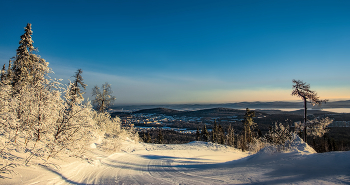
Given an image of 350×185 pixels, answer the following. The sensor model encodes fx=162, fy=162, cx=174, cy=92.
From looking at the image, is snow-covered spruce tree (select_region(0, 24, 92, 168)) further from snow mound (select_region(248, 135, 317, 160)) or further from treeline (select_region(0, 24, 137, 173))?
snow mound (select_region(248, 135, 317, 160))

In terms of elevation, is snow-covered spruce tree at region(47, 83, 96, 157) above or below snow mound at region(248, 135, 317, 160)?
above

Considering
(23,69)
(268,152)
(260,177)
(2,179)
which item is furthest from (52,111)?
(23,69)

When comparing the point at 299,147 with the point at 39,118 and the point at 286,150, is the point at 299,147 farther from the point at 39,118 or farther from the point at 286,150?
the point at 39,118

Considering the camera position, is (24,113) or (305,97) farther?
(305,97)

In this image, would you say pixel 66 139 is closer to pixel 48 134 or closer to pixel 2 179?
pixel 48 134

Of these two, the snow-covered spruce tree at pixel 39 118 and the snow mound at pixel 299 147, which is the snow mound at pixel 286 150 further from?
the snow-covered spruce tree at pixel 39 118

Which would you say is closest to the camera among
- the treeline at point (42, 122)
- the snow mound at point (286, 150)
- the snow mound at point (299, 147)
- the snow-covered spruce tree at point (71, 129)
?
the treeline at point (42, 122)

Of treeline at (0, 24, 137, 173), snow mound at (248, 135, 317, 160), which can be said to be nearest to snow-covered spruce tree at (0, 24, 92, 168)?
treeline at (0, 24, 137, 173)

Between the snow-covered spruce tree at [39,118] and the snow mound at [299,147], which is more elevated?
the snow-covered spruce tree at [39,118]

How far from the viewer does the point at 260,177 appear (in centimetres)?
686

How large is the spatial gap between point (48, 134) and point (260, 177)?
9419 mm

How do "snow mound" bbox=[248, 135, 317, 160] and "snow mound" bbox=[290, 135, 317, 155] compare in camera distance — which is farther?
"snow mound" bbox=[248, 135, 317, 160]

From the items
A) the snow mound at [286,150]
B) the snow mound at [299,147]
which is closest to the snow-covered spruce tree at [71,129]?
the snow mound at [286,150]

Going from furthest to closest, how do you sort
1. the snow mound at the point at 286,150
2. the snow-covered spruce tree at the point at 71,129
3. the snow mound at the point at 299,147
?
the snow mound at the point at 286,150 < the snow mound at the point at 299,147 < the snow-covered spruce tree at the point at 71,129
